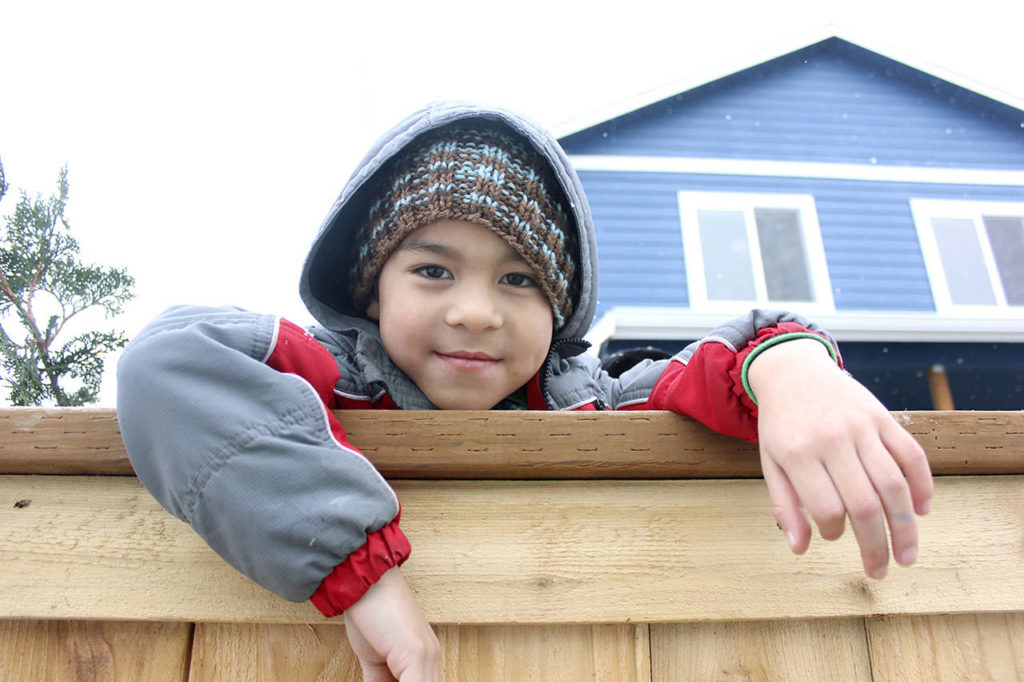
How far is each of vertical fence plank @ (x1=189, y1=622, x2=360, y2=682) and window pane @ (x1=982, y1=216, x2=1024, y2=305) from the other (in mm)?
8300

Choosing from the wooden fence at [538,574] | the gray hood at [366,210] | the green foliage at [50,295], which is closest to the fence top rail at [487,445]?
the wooden fence at [538,574]

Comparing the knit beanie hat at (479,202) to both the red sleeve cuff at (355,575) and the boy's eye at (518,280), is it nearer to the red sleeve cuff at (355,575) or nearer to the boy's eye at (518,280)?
the boy's eye at (518,280)

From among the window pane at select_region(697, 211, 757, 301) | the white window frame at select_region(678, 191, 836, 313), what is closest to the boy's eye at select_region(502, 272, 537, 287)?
the white window frame at select_region(678, 191, 836, 313)

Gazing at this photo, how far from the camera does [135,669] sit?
758 millimetres

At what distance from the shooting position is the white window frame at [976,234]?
22.0ft

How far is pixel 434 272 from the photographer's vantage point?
116 centimetres

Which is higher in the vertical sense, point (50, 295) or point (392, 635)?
point (50, 295)

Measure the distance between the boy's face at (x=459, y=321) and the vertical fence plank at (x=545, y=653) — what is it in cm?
45

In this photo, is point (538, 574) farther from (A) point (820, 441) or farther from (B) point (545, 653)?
(A) point (820, 441)

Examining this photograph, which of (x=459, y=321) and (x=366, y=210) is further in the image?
(x=366, y=210)

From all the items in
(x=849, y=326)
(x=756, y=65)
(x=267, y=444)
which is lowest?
(x=267, y=444)

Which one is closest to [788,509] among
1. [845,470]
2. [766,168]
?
[845,470]

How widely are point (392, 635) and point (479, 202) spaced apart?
693 millimetres

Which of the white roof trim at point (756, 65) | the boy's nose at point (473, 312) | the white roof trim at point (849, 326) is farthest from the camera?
the white roof trim at point (756, 65)
